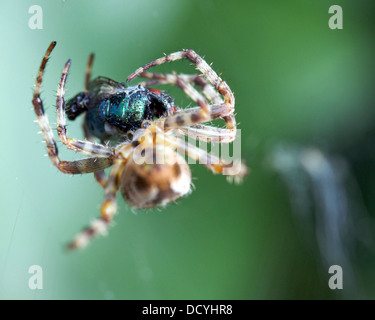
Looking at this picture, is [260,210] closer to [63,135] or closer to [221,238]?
[221,238]

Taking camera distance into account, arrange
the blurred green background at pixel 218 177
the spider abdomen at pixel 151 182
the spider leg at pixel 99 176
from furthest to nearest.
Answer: the blurred green background at pixel 218 177
the spider leg at pixel 99 176
the spider abdomen at pixel 151 182

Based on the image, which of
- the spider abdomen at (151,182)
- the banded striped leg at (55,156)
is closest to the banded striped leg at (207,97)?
the spider abdomen at (151,182)


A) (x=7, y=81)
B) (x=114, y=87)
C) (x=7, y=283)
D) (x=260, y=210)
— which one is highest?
(x=7, y=81)

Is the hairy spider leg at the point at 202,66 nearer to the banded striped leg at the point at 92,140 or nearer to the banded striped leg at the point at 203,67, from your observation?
the banded striped leg at the point at 203,67

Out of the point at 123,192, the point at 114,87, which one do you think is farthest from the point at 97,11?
the point at 123,192

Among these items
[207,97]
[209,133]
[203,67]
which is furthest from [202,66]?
[209,133]

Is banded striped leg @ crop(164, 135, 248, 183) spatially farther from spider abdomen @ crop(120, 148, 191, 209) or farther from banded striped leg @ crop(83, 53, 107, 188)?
banded striped leg @ crop(83, 53, 107, 188)

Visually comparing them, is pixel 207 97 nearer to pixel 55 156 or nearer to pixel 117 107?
pixel 117 107
